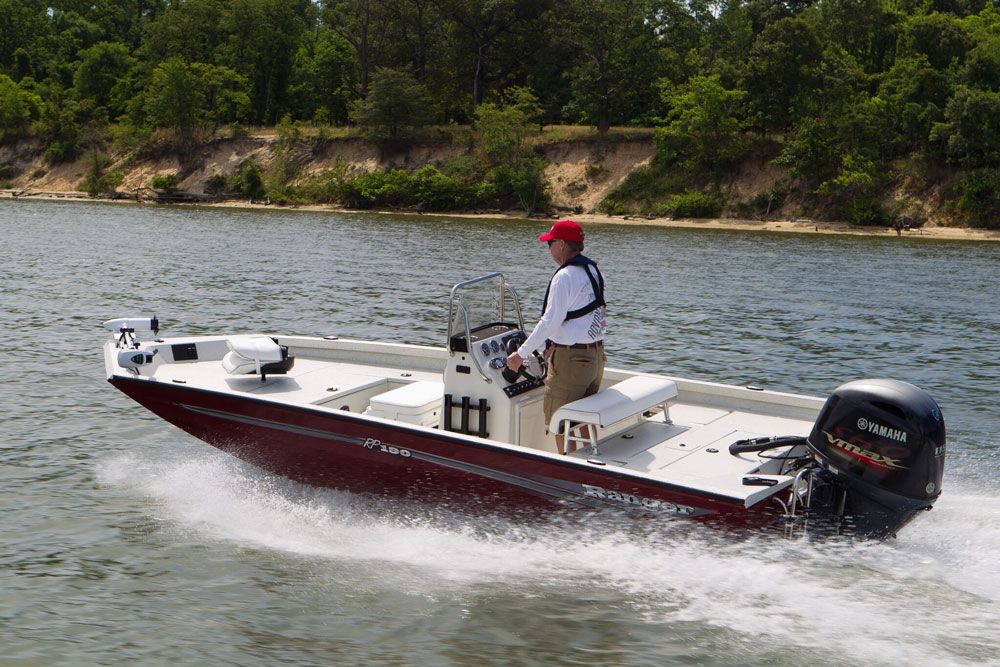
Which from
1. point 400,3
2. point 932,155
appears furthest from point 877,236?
point 400,3

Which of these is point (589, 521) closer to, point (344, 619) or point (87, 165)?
point (344, 619)

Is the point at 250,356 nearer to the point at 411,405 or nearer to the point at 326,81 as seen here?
the point at 411,405

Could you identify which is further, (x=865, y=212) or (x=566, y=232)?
(x=865, y=212)

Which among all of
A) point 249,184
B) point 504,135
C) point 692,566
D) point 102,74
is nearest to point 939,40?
point 504,135

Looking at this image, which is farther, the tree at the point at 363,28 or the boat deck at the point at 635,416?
the tree at the point at 363,28

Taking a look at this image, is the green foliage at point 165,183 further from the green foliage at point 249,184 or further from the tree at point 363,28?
the tree at point 363,28

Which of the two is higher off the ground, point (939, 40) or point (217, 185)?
point (939, 40)

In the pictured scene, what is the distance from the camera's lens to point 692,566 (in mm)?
6684

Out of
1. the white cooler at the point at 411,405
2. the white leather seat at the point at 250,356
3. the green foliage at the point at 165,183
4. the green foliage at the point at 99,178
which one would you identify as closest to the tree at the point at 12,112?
the green foliage at the point at 99,178

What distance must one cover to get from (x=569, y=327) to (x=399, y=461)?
1.65 m

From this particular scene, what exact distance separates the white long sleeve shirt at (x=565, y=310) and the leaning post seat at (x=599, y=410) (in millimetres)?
506

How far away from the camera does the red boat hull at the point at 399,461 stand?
6719 millimetres

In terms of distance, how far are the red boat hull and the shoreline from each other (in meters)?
43.5

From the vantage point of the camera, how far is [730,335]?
17859 mm
